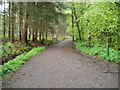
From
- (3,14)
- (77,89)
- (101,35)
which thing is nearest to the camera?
(77,89)

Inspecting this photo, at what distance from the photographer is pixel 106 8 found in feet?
22.6

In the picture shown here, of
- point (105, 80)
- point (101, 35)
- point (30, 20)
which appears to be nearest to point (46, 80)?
point (105, 80)

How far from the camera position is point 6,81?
475 cm

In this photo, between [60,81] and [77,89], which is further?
[60,81]

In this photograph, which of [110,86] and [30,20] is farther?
[30,20]

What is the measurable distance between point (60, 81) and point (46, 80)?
570mm

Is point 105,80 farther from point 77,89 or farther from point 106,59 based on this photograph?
point 106,59

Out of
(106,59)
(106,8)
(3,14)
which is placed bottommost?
(106,59)

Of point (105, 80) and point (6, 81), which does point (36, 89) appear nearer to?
point (6, 81)

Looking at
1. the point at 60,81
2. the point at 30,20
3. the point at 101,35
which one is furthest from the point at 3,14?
the point at 60,81

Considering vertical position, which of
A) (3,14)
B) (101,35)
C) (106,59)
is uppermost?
(3,14)

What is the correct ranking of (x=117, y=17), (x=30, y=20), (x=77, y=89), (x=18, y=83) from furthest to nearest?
(x=30, y=20)
(x=117, y=17)
(x=18, y=83)
(x=77, y=89)

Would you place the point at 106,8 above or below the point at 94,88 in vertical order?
above

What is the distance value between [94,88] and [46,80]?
184 cm
